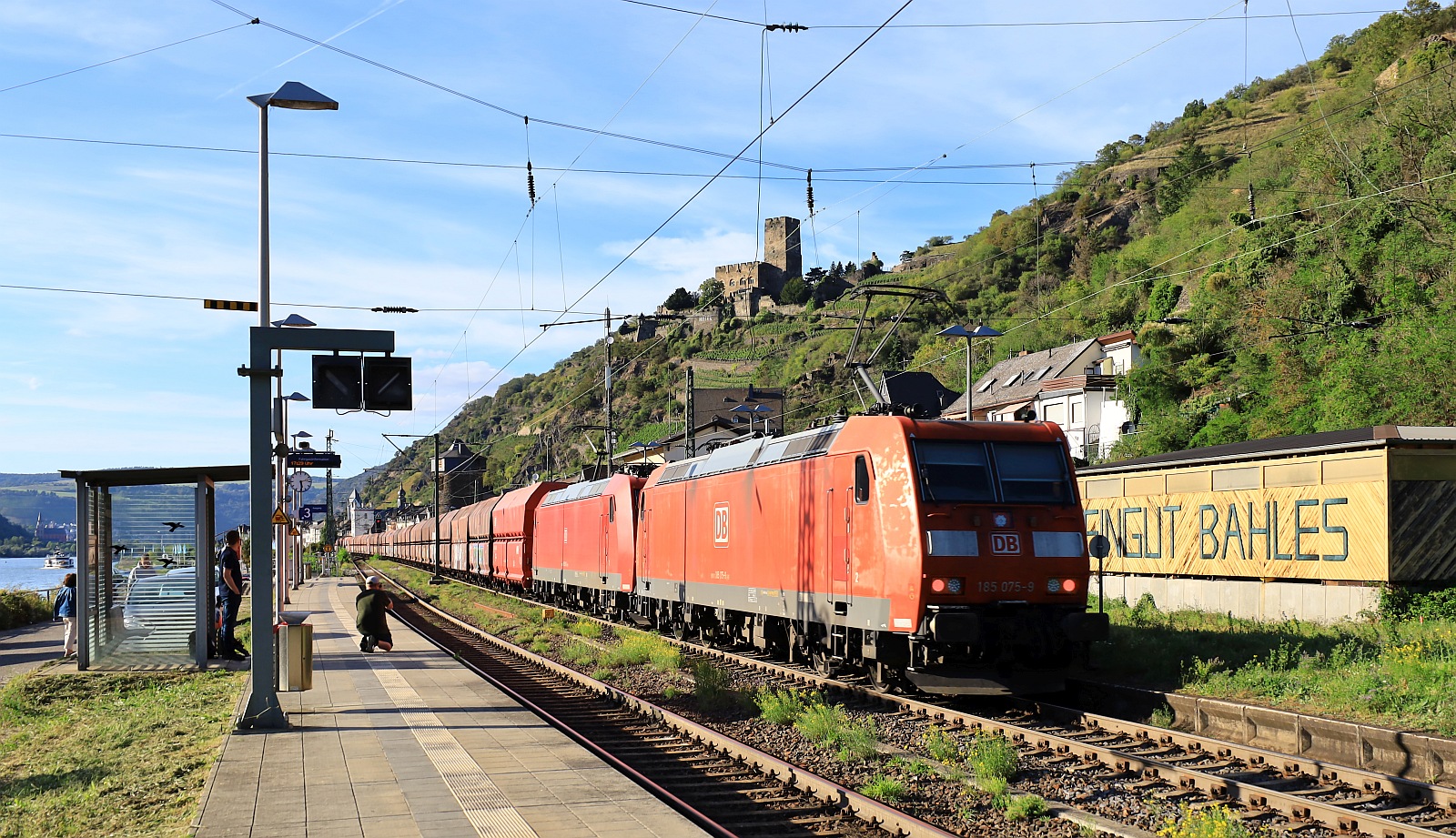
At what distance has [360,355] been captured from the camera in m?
12.9

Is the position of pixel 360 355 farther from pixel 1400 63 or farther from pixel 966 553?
pixel 1400 63

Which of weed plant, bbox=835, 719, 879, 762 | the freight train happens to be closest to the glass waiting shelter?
the freight train

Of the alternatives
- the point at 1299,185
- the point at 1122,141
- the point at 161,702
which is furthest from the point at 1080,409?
the point at 1122,141

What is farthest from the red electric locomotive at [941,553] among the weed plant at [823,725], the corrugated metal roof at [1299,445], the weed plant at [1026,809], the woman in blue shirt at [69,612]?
the woman in blue shirt at [69,612]

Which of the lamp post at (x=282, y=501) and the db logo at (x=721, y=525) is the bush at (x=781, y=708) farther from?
the lamp post at (x=282, y=501)

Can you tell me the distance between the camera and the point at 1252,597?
20.0m

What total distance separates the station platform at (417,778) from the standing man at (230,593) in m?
4.09

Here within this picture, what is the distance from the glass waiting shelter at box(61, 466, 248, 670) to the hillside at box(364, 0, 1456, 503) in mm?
11176

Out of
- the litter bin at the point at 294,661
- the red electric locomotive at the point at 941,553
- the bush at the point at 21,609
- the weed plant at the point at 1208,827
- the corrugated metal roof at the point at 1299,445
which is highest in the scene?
the corrugated metal roof at the point at 1299,445

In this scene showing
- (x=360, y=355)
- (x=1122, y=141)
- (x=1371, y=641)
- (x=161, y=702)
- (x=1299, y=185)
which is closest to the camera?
(x=360, y=355)

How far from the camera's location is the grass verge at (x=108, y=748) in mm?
9297

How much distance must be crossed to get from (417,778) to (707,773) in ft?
9.00

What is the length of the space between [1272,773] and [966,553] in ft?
13.4

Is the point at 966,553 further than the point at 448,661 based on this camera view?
No
